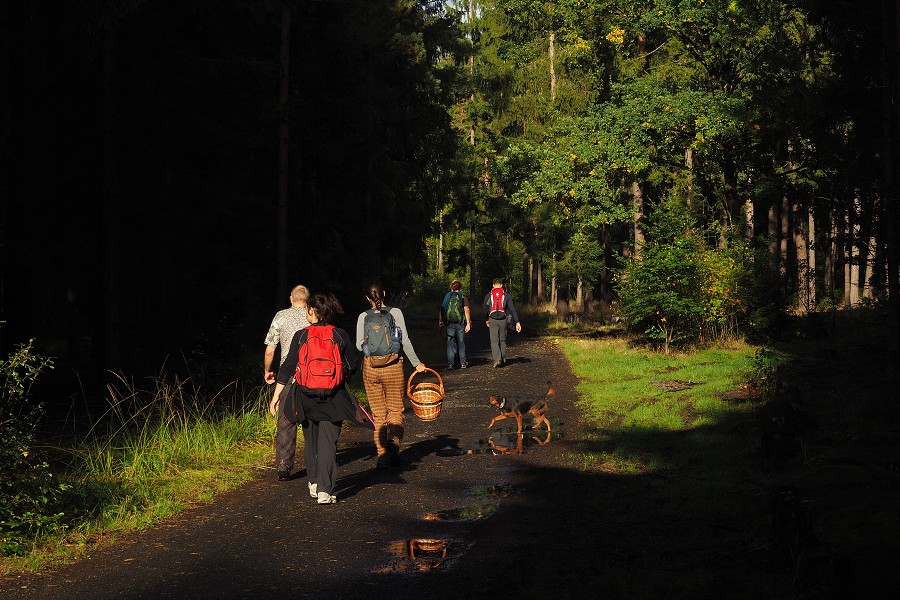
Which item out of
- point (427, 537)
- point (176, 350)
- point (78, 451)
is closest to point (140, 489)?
point (78, 451)

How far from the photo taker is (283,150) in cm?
2458

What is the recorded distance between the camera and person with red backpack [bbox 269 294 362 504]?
9477 millimetres

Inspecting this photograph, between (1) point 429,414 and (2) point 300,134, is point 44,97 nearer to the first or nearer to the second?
(2) point 300,134

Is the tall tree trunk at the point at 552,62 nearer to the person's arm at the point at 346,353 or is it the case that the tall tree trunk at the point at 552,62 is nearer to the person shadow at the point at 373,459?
the person shadow at the point at 373,459

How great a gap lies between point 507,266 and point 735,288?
45.5 meters

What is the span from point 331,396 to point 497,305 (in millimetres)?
12973

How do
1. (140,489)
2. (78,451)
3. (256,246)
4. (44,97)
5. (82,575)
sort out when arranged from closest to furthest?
(82,575) → (140,489) → (78,451) → (44,97) → (256,246)

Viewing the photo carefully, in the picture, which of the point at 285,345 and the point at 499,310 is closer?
the point at 285,345

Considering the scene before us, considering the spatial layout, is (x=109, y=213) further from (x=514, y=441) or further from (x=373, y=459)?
(x=514, y=441)

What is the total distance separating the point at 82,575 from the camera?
23.1 ft

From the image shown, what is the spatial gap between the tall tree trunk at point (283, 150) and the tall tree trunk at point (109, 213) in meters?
5.96

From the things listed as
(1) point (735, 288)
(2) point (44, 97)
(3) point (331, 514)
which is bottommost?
(3) point (331, 514)

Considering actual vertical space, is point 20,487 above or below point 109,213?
below

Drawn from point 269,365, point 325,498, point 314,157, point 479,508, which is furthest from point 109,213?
point 479,508
